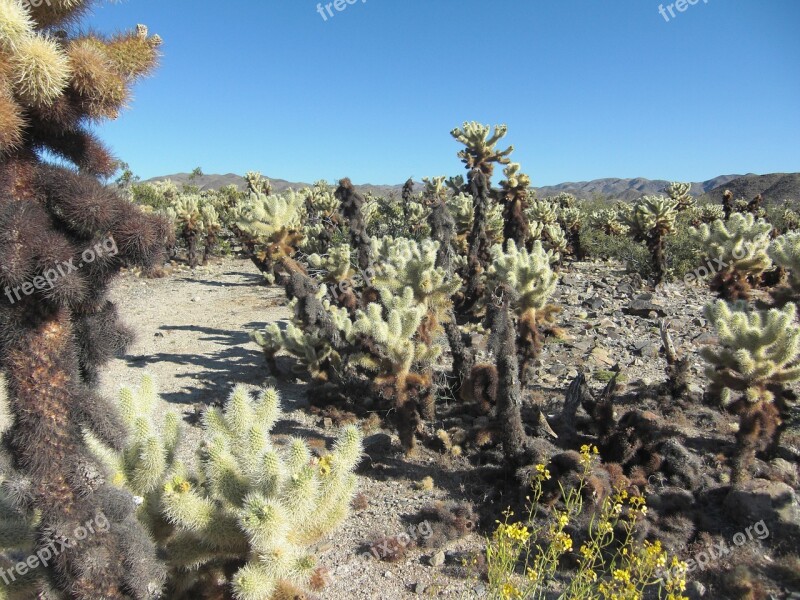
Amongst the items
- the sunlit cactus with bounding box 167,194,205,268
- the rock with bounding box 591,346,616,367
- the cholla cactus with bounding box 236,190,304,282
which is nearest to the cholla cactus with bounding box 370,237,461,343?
the cholla cactus with bounding box 236,190,304,282

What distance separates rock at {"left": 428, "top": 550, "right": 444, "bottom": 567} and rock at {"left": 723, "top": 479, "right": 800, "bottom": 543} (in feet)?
8.60

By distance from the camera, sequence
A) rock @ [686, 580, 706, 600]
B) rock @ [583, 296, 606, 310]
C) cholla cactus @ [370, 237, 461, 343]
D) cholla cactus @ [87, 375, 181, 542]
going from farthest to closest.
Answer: rock @ [583, 296, 606, 310] < cholla cactus @ [370, 237, 461, 343] < rock @ [686, 580, 706, 600] < cholla cactus @ [87, 375, 181, 542]

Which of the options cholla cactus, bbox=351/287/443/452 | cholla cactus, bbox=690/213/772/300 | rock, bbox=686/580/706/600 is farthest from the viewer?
cholla cactus, bbox=690/213/772/300

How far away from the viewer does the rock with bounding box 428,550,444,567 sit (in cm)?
425

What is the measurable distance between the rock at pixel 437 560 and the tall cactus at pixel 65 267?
252 cm

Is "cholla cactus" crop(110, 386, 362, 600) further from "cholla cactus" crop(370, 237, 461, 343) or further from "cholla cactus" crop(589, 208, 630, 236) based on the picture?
"cholla cactus" crop(589, 208, 630, 236)

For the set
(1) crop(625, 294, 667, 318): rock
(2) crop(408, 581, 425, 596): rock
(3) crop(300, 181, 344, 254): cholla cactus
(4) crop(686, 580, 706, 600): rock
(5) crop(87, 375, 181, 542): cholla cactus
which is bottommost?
(4) crop(686, 580, 706, 600): rock

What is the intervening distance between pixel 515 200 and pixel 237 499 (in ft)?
33.0

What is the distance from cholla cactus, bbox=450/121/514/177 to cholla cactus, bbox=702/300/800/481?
22.2 feet

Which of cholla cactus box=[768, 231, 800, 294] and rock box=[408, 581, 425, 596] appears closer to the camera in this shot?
rock box=[408, 581, 425, 596]

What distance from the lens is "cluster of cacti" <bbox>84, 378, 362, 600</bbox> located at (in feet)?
7.71

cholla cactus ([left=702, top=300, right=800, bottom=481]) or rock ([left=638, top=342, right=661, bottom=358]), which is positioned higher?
cholla cactus ([left=702, top=300, right=800, bottom=481])

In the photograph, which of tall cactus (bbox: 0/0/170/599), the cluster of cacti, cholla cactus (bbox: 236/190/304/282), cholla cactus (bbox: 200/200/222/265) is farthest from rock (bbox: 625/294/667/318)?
cholla cactus (bbox: 200/200/222/265)

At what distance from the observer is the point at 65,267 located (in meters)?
2.02
